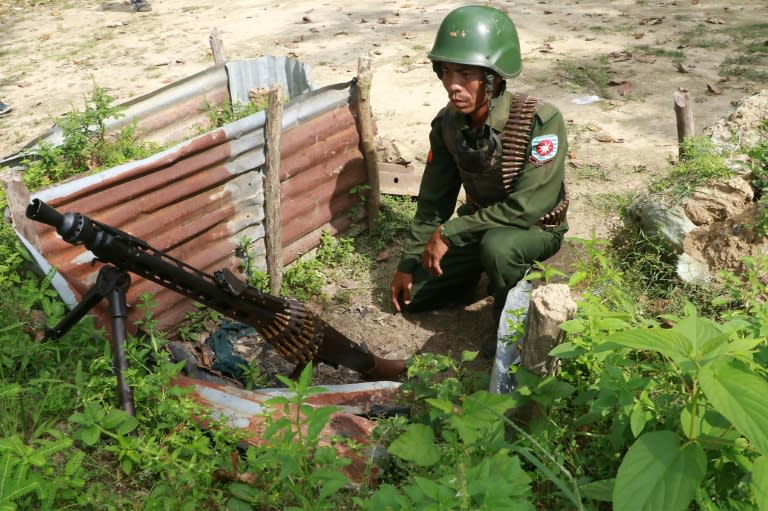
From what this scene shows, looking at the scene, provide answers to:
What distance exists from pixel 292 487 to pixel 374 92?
614 centimetres

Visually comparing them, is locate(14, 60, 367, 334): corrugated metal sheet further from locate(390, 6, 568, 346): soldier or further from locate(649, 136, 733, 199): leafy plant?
locate(649, 136, 733, 199): leafy plant

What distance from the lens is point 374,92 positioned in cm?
786

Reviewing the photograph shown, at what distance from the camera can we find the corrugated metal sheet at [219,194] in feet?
12.4

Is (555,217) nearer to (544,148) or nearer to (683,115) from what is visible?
(544,148)

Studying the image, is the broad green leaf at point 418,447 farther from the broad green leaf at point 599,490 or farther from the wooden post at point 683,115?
the wooden post at point 683,115

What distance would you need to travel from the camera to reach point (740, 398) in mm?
1596

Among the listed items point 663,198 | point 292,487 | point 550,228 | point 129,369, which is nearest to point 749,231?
point 663,198

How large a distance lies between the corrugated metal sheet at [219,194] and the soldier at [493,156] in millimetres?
873

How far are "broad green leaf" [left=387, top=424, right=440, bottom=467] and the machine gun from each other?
3.97 feet

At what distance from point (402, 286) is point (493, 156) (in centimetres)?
108

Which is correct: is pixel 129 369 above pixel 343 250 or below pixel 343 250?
above

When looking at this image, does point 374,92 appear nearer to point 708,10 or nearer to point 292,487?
point 708,10

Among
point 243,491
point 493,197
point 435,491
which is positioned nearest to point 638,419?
point 435,491

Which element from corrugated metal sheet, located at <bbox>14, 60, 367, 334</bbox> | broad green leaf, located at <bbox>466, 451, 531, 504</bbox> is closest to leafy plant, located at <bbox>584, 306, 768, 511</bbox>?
broad green leaf, located at <bbox>466, 451, 531, 504</bbox>
